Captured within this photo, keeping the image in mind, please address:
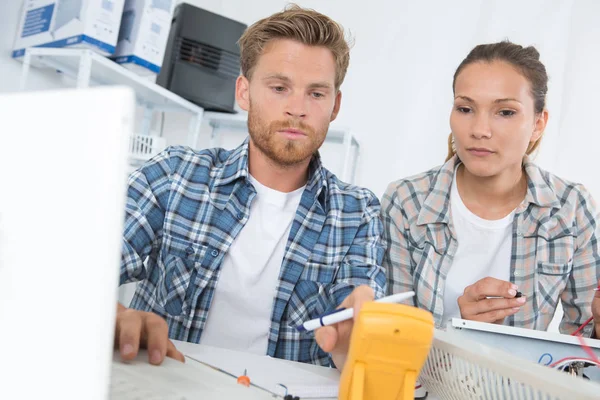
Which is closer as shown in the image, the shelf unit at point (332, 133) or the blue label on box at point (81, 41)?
the blue label on box at point (81, 41)

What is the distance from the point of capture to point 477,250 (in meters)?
1.39

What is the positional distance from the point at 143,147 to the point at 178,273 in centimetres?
Answer: 120

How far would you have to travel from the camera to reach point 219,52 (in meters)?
2.45

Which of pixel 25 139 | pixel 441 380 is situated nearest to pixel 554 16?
pixel 441 380

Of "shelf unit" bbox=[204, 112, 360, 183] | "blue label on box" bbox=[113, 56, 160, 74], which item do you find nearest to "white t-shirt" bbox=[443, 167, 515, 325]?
"shelf unit" bbox=[204, 112, 360, 183]

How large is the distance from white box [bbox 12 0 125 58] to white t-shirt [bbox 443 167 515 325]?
4.23 ft

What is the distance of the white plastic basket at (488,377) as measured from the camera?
42 cm

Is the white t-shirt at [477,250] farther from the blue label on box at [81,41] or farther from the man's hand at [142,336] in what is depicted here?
the blue label on box at [81,41]

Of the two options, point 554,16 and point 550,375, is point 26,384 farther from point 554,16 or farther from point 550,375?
point 554,16

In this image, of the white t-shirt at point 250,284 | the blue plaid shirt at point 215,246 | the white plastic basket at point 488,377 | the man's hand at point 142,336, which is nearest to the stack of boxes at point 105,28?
the blue plaid shirt at point 215,246

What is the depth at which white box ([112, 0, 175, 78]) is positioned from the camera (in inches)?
77.9

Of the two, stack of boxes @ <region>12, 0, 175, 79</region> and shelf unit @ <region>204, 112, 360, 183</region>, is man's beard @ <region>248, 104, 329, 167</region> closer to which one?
stack of boxes @ <region>12, 0, 175, 79</region>

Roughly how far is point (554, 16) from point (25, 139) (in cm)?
279

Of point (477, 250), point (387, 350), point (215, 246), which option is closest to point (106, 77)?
point (215, 246)
